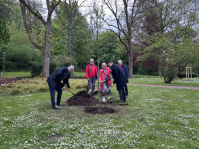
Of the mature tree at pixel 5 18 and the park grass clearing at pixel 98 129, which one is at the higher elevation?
the mature tree at pixel 5 18

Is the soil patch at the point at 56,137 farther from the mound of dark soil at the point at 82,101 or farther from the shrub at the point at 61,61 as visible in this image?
the shrub at the point at 61,61

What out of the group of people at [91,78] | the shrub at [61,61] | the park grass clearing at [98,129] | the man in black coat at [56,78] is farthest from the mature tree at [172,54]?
the man in black coat at [56,78]

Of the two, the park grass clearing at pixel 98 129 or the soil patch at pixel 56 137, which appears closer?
the park grass clearing at pixel 98 129

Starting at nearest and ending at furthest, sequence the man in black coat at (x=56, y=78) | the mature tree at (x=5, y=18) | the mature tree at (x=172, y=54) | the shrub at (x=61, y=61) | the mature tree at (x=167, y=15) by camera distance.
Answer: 1. the man in black coat at (x=56, y=78)
2. the mature tree at (x=5, y=18)
3. the mature tree at (x=172, y=54)
4. the shrub at (x=61, y=61)
5. the mature tree at (x=167, y=15)

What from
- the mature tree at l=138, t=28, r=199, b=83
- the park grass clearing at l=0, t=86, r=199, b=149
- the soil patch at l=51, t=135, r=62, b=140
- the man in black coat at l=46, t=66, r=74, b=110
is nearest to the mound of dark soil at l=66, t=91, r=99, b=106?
the man in black coat at l=46, t=66, r=74, b=110

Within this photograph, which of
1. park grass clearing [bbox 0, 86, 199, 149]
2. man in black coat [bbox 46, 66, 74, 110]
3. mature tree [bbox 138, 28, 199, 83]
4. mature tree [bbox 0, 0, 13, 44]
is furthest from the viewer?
mature tree [bbox 138, 28, 199, 83]

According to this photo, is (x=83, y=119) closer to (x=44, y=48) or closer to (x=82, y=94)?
(x=82, y=94)

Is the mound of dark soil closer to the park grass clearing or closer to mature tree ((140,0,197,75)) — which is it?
the park grass clearing

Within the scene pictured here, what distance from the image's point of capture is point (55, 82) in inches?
238

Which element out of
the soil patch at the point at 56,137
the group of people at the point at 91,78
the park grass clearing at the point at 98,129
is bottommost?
the soil patch at the point at 56,137

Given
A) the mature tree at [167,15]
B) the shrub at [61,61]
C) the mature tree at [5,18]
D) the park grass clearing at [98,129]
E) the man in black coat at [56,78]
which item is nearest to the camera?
the park grass clearing at [98,129]

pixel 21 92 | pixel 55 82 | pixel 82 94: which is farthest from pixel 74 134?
pixel 21 92

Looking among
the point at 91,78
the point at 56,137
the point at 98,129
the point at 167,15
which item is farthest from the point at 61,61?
the point at 167,15

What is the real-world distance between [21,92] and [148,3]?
2463 cm
